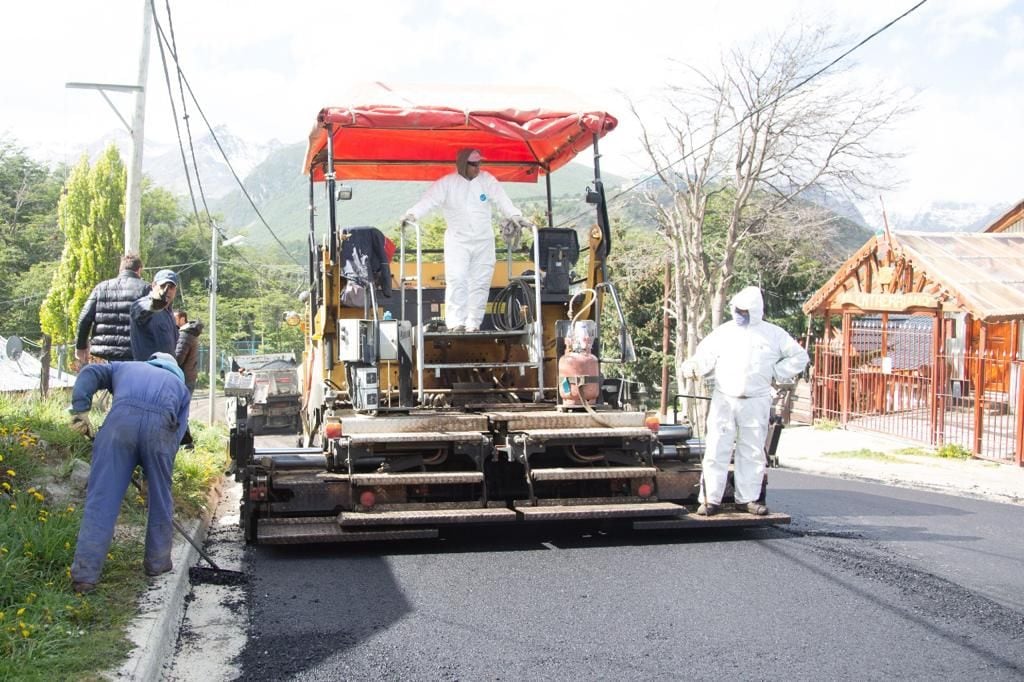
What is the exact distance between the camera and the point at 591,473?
25.1ft

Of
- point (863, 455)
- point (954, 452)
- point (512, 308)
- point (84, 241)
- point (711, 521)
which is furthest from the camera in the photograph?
point (84, 241)

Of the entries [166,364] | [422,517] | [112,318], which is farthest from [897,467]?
[166,364]

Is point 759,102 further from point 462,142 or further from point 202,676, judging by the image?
point 202,676

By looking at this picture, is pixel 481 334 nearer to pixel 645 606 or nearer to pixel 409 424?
pixel 409 424

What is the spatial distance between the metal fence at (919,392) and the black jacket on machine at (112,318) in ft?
36.4

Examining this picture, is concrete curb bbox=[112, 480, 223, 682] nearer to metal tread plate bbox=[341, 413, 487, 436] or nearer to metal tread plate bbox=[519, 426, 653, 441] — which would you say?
metal tread plate bbox=[341, 413, 487, 436]

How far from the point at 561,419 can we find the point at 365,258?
7.01 feet

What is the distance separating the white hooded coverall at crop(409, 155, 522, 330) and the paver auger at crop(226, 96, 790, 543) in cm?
23

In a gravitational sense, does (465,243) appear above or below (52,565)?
above

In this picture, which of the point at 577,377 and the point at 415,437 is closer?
the point at 415,437

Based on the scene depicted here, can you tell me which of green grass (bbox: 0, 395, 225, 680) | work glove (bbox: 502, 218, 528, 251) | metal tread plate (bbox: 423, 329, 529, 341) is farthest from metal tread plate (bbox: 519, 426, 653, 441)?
green grass (bbox: 0, 395, 225, 680)

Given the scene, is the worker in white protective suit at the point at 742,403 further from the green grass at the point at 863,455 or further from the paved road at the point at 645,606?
the green grass at the point at 863,455

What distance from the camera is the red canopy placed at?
8539 mm

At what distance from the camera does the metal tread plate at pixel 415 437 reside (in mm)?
7465
